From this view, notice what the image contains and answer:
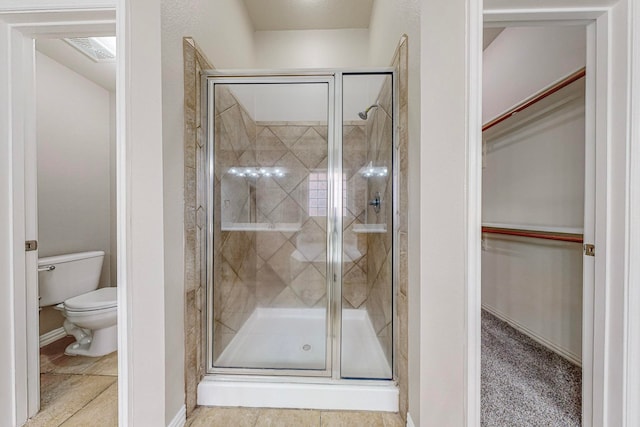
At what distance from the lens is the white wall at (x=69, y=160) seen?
1422 mm

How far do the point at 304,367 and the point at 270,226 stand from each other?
1046 mm

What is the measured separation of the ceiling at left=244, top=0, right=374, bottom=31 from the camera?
8.33ft

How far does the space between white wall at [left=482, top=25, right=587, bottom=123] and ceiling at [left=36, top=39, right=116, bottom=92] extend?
74.8 inches

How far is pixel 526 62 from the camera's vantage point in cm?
149

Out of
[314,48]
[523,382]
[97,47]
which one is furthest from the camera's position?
[314,48]

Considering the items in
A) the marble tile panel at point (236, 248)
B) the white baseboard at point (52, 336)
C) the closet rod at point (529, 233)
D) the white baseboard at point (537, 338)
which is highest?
the closet rod at point (529, 233)

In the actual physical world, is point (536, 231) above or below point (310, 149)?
below

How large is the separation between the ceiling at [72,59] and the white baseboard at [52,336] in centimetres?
152

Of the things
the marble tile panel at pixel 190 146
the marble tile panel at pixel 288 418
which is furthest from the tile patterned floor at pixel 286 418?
the marble tile panel at pixel 190 146

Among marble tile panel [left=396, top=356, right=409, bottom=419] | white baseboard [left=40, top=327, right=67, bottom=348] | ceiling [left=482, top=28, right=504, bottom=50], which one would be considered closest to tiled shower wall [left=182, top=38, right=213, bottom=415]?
white baseboard [left=40, top=327, right=67, bottom=348]

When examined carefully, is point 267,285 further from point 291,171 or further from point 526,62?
point 526,62

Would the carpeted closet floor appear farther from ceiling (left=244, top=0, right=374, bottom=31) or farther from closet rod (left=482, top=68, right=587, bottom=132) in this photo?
ceiling (left=244, top=0, right=374, bottom=31)

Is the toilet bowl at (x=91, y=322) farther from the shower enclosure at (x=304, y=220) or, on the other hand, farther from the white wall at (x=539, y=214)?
the white wall at (x=539, y=214)

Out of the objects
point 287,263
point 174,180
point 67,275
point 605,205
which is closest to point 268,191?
point 287,263
